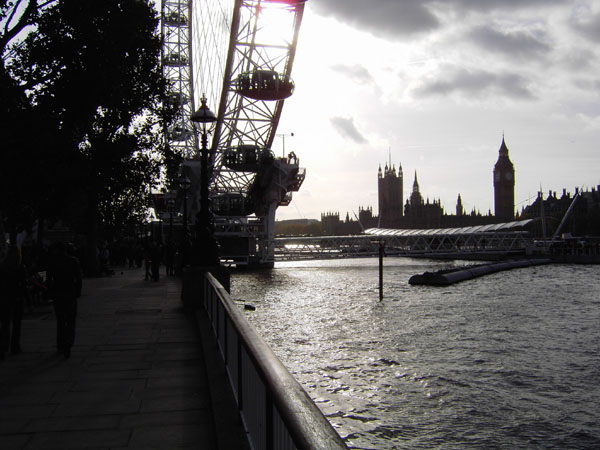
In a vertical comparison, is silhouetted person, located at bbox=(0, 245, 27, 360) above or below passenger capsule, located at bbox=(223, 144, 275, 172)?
below

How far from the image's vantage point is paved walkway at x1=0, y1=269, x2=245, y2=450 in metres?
5.57

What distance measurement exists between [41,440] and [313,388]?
24.0 feet

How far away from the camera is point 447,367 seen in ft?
47.0

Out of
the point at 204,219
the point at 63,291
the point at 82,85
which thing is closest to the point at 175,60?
the point at 82,85

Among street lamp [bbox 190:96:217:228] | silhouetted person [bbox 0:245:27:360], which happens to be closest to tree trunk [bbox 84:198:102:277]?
street lamp [bbox 190:96:217:228]

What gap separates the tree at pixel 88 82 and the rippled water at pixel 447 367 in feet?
29.1

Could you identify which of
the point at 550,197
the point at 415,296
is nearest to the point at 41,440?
the point at 415,296

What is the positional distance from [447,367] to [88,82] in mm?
14384

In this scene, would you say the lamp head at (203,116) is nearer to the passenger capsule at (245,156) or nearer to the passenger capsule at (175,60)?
the passenger capsule at (245,156)

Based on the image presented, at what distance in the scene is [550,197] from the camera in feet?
607

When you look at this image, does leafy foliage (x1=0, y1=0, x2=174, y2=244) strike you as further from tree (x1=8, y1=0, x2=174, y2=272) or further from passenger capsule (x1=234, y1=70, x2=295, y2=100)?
passenger capsule (x1=234, y1=70, x2=295, y2=100)

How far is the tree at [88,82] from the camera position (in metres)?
18.3

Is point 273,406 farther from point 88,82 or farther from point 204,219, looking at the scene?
point 88,82

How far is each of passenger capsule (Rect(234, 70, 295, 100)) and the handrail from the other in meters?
49.8
